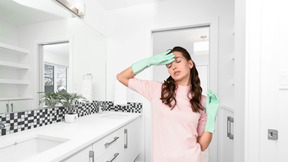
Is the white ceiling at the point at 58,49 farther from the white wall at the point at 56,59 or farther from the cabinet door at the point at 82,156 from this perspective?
the cabinet door at the point at 82,156

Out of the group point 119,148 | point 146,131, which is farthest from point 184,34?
point 119,148

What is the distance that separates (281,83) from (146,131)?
1523 mm

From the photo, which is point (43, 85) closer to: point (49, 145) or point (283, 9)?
point (49, 145)

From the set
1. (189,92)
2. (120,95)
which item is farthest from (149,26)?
(189,92)

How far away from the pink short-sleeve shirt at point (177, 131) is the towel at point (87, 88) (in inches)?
49.9

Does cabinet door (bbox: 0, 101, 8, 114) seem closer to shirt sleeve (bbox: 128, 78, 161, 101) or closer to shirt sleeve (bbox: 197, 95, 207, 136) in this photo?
shirt sleeve (bbox: 128, 78, 161, 101)

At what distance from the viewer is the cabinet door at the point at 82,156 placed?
74cm

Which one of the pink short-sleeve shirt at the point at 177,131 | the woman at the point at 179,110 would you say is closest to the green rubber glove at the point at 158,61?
the woman at the point at 179,110

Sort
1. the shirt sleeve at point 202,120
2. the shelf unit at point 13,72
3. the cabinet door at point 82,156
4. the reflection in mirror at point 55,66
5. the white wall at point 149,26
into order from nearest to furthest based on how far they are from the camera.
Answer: the cabinet door at point 82,156 → the shirt sleeve at point 202,120 → the shelf unit at point 13,72 → the reflection in mirror at point 55,66 → the white wall at point 149,26

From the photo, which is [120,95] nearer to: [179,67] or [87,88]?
[87,88]

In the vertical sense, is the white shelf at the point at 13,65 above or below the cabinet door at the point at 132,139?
above

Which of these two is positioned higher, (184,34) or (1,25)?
(184,34)

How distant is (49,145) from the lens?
3.07ft

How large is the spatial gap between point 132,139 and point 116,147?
399 mm
